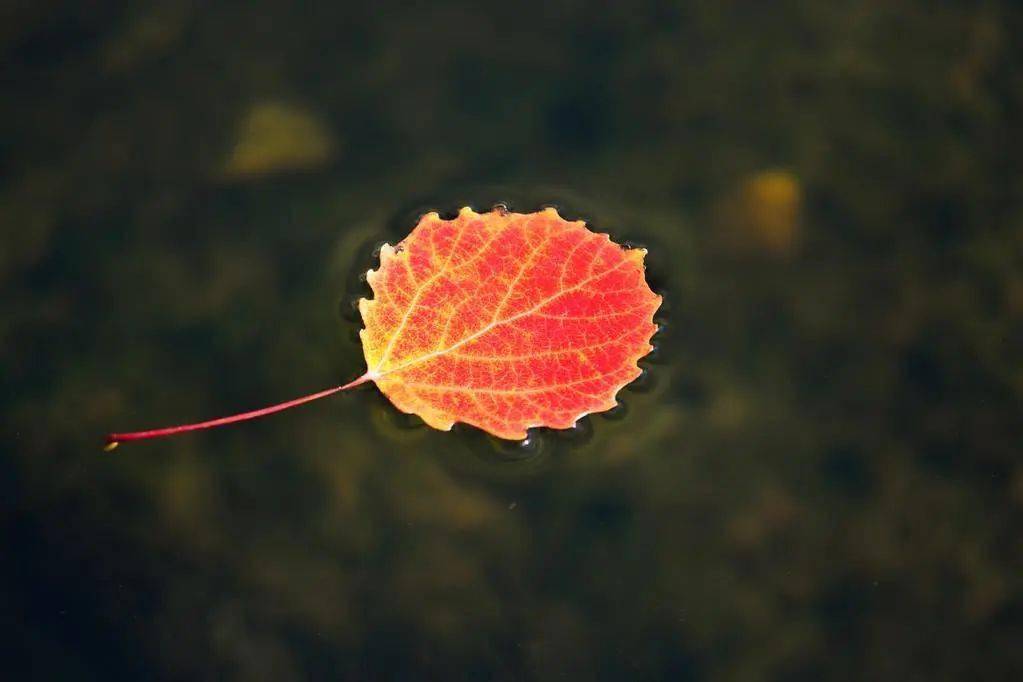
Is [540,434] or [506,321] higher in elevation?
[506,321]

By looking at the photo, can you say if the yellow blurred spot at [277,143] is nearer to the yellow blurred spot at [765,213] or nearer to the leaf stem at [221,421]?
the leaf stem at [221,421]

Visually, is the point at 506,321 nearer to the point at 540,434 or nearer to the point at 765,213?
the point at 540,434

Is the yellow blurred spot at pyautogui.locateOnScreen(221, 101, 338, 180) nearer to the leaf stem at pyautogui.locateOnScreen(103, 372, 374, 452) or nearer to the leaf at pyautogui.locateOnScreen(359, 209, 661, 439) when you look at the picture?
the leaf at pyautogui.locateOnScreen(359, 209, 661, 439)

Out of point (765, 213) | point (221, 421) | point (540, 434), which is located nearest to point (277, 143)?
point (221, 421)

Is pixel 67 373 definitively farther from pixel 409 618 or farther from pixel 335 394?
pixel 409 618

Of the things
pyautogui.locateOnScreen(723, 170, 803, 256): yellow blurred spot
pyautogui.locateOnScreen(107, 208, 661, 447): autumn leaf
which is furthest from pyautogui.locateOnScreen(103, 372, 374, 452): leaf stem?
pyautogui.locateOnScreen(723, 170, 803, 256): yellow blurred spot

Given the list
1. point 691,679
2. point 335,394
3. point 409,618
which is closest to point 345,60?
point 335,394

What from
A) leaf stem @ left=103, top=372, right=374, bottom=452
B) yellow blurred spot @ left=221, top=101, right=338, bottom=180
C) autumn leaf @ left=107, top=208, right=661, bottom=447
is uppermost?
yellow blurred spot @ left=221, top=101, right=338, bottom=180
